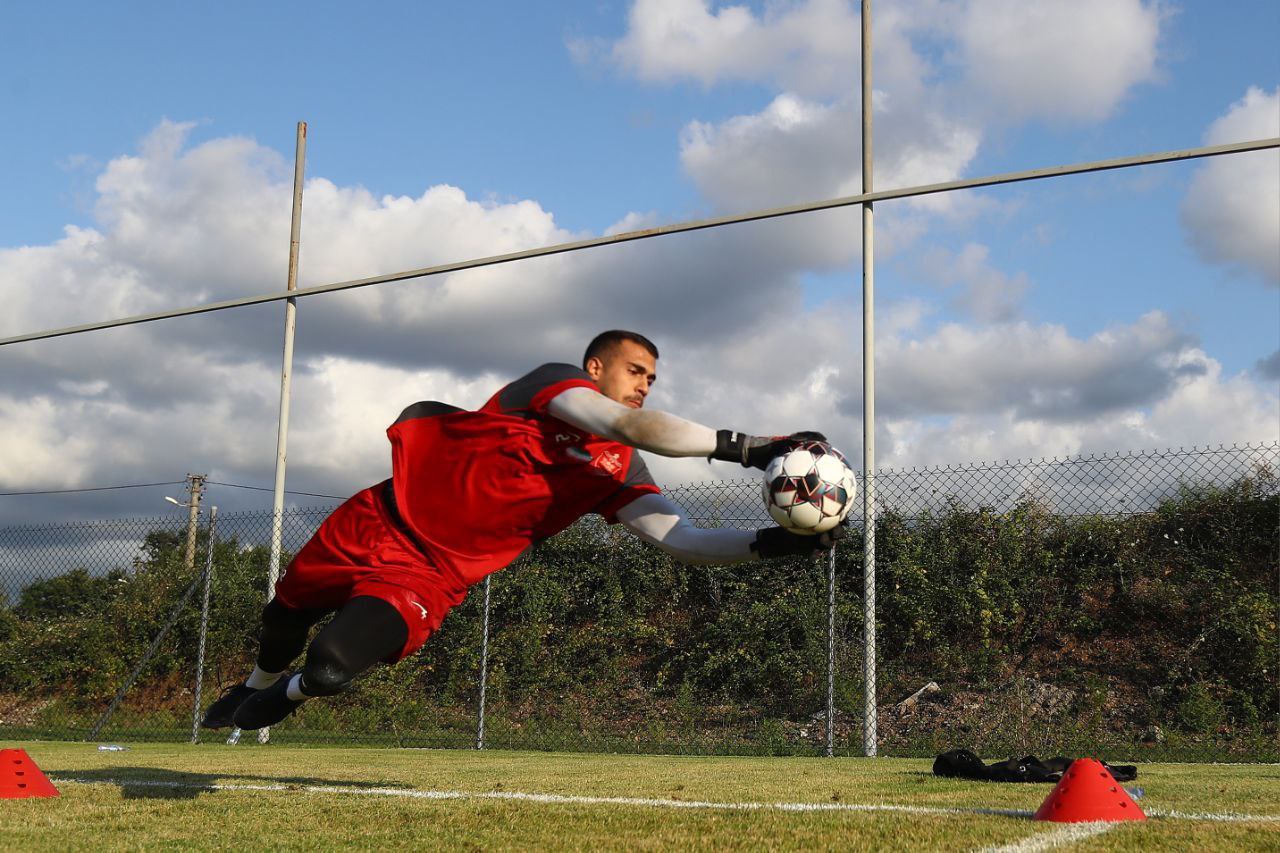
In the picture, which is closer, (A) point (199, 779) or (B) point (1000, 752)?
(A) point (199, 779)

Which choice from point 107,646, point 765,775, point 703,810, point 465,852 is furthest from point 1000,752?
point 107,646

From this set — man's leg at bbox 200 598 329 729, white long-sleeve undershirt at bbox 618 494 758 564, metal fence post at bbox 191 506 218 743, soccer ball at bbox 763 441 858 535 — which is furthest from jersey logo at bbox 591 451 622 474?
metal fence post at bbox 191 506 218 743

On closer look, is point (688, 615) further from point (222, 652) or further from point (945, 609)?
point (222, 652)

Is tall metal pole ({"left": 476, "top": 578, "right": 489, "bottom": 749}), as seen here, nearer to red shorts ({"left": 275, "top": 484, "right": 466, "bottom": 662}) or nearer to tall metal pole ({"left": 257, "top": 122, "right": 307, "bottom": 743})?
tall metal pole ({"left": 257, "top": 122, "right": 307, "bottom": 743})

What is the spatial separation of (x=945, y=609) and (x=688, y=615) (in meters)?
2.40

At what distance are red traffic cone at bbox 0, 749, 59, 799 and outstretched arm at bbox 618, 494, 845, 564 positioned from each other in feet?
8.29

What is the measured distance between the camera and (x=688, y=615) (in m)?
10.5

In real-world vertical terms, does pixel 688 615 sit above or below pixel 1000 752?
above

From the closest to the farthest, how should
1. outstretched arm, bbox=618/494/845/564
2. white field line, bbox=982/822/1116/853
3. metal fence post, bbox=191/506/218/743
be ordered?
white field line, bbox=982/822/1116/853 < outstretched arm, bbox=618/494/845/564 < metal fence post, bbox=191/506/218/743

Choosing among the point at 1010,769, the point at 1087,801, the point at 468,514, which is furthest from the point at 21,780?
the point at 1010,769

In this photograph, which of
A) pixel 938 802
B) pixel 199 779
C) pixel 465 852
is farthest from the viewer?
pixel 199 779

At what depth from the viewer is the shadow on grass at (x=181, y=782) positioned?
457 cm

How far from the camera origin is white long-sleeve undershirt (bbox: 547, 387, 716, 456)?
3199 millimetres

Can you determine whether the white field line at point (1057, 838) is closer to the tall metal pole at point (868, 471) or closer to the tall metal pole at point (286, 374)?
the tall metal pole at point (868, 471)
